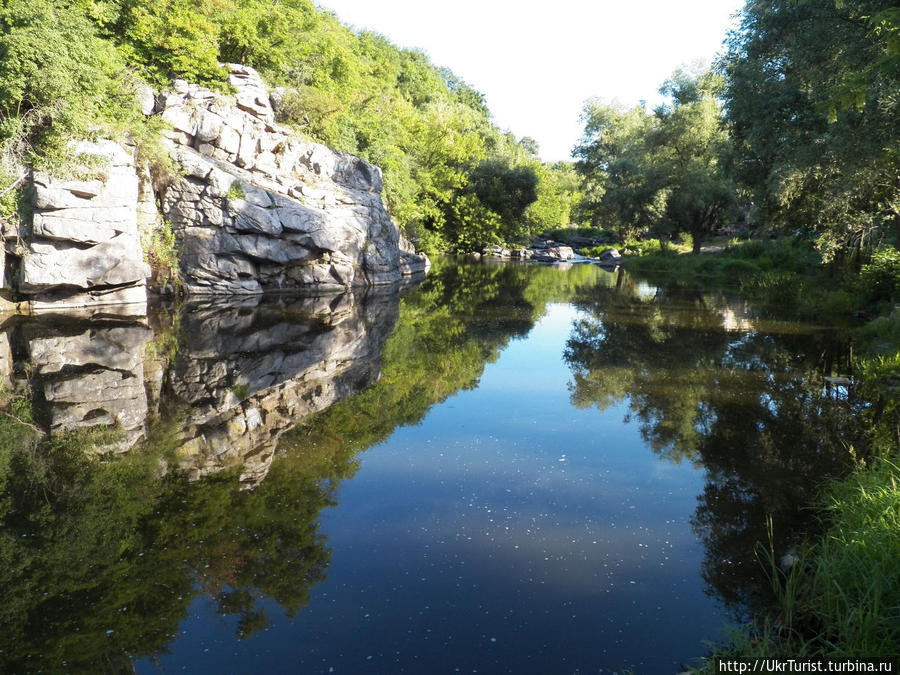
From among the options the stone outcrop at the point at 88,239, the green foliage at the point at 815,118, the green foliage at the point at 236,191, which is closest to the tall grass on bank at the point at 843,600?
the green foliage at the point at 815,118

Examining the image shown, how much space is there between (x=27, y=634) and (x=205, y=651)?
1441mm

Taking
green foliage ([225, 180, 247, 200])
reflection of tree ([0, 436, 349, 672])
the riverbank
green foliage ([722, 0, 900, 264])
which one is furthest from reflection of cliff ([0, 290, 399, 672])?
green foliage ([722, 0, 900, 264])

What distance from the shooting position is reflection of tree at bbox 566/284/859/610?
649cm

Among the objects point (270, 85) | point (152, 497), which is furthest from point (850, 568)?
point (270, 85)

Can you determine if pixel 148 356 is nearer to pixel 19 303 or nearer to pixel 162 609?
pixel 19 303

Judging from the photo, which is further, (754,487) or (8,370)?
(8,370)

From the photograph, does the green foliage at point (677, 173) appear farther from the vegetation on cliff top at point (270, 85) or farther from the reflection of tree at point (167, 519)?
the reflection of tree at point (167, 519)

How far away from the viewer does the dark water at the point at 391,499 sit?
469cm

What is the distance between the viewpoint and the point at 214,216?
2322 centimetres

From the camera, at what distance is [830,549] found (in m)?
5.39

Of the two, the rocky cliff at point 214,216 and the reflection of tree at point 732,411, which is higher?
the rocky cliff at point 214,216

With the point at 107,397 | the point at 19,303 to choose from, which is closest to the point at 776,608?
the point at 107,397

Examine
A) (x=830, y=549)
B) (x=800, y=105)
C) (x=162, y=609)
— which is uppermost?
(x=800, y=105)

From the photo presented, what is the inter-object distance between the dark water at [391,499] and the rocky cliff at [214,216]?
163 inches
